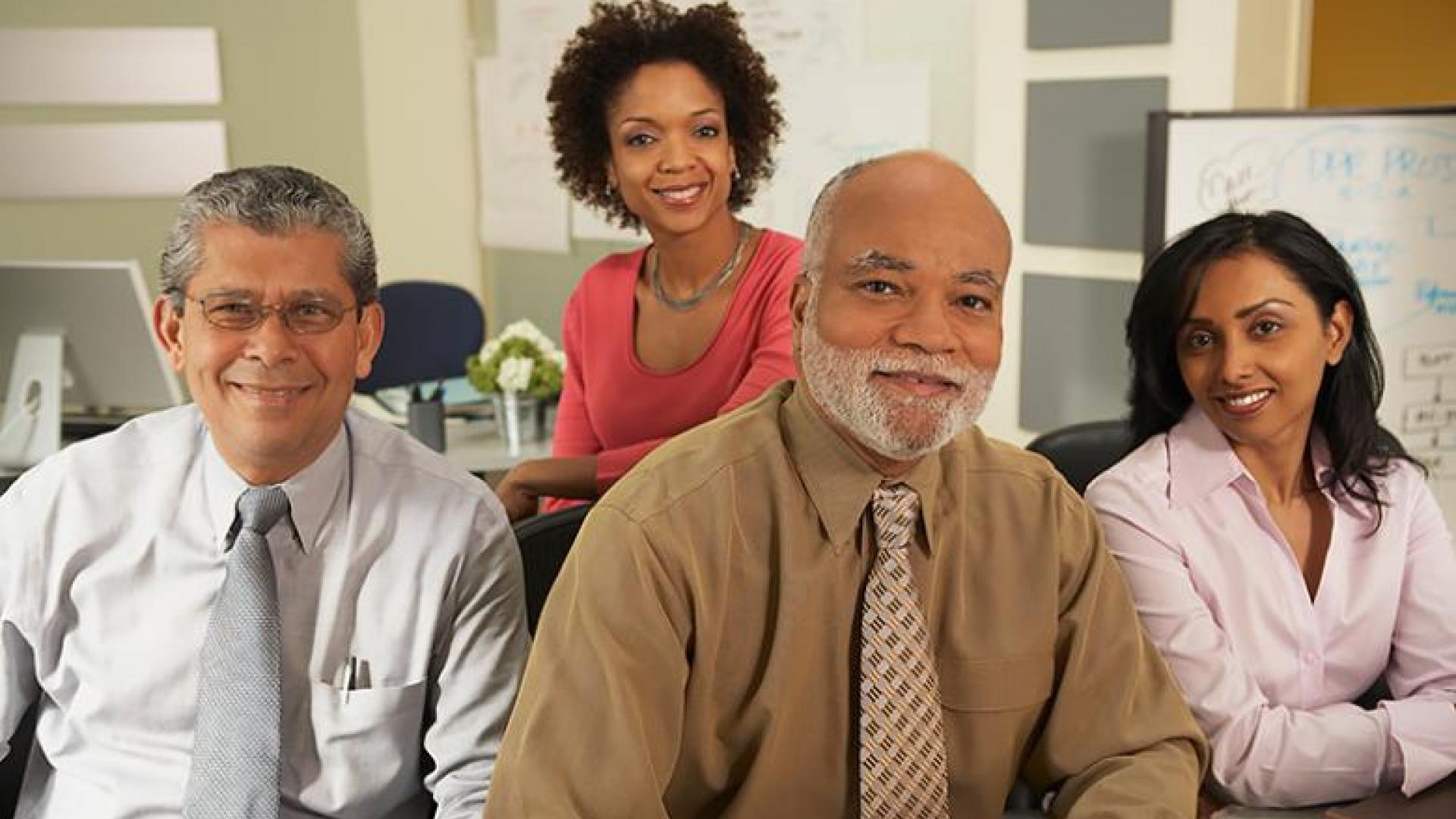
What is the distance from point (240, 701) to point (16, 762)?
346mm

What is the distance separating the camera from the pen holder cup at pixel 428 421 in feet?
11.2

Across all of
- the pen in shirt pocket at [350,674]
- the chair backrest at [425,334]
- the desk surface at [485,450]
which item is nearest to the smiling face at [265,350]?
the pen in shirt pocket at [350,674]

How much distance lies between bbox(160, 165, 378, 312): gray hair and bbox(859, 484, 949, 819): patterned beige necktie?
0.67 m

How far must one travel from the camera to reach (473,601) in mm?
1587

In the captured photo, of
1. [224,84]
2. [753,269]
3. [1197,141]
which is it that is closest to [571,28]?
[224,84]

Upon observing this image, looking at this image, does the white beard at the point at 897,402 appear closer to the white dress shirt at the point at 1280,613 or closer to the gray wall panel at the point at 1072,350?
the white dress shirt at the point at 1280,613

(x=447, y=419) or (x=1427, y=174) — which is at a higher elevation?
(x=1427, y=174)

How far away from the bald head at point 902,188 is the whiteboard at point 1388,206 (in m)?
1.91

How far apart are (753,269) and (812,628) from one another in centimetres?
106

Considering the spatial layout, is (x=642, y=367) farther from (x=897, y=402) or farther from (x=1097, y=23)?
(x=1097, y=23)

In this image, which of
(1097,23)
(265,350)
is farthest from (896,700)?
(1097,23)

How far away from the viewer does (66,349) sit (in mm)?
3371

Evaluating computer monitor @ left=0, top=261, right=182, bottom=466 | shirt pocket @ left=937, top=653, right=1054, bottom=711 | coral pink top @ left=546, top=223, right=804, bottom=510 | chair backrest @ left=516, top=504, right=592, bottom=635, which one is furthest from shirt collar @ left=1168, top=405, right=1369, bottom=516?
computer monitor @ left=0, top=261, right=182, bottom=466

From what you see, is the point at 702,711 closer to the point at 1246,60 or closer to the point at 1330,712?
the point at 1330,712
